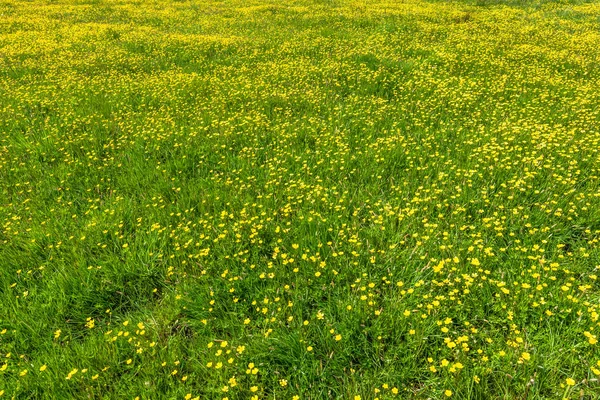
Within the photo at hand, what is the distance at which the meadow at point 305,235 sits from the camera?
2.98 metres

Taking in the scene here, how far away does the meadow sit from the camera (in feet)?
9.78

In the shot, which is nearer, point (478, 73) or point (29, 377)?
point (29, 377)

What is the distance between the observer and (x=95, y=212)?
4.99 meters

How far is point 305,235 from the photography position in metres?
4.24

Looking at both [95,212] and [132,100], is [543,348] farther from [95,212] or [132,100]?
[132,100]

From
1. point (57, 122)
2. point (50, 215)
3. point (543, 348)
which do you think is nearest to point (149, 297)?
point (50, 215)

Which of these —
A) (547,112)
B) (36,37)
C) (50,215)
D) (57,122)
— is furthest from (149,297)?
(36,37)

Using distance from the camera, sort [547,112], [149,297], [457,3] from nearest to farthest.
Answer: [149,297] → [547,112] → [457,3]

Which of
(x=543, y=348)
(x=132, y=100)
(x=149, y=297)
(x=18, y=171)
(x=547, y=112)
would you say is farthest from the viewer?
(x=132, y=100)

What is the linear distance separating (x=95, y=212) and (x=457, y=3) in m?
24.3

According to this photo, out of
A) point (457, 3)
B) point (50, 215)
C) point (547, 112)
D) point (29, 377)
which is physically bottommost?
point (29, 377)

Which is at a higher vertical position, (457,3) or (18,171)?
(457,3)

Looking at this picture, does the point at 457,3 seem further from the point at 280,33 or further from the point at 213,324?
the point at 213,324

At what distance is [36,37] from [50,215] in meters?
14.1
